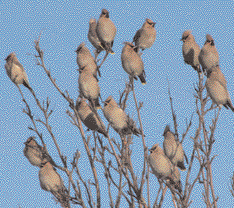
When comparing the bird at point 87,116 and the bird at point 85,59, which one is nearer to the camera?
the bird at point 87,116

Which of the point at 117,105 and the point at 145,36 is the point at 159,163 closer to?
the point at 117,105

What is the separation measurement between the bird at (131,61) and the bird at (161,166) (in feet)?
3.43

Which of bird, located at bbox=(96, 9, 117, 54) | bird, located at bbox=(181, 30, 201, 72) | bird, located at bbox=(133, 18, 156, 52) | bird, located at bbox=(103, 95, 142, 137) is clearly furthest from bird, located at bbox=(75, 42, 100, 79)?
bird, located at bbox=(181, 30, 201, 72)

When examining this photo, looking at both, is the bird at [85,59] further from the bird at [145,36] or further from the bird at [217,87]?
the bird at [217,87]

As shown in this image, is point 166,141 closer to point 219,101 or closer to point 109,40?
point 219,101

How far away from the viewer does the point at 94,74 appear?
5.80m

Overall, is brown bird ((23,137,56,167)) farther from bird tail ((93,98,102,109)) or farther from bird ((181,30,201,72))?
bird ((181,30,201,72))

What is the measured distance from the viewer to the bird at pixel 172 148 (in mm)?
5086

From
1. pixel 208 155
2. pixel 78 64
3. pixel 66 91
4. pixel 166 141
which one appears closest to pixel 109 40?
pixel 78 64

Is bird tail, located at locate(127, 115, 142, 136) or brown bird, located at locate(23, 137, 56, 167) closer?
bird tail, located at locate(127, 115, 142, 136)

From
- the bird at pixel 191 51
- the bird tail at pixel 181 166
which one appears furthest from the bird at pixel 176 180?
the bird at pixel 191 51

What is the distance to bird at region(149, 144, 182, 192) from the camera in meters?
5.00

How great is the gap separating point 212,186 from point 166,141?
0.80 metres

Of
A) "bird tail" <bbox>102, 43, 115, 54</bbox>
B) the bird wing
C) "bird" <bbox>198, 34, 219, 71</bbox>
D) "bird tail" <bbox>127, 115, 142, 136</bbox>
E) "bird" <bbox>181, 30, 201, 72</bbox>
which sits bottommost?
"bird tail" <bbox>127, 115, 142, 136</bbox>
